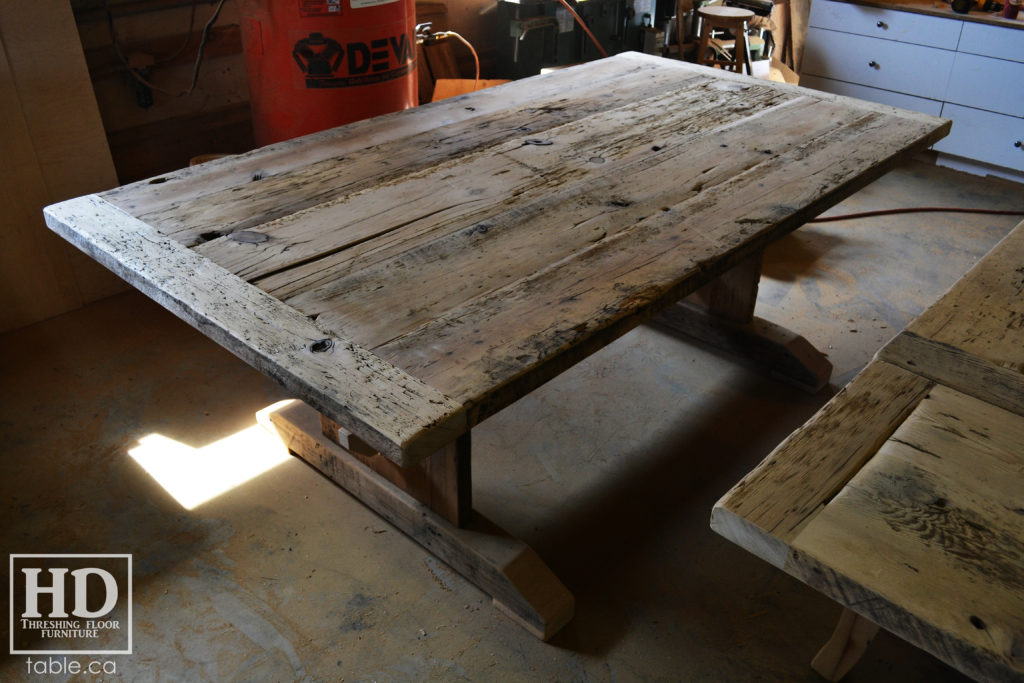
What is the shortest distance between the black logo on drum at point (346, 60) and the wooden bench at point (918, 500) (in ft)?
5.56

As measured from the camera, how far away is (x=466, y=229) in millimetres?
1457

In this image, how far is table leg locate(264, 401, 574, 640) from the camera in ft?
4.92

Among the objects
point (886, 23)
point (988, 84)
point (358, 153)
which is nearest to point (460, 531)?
point (358, 153)

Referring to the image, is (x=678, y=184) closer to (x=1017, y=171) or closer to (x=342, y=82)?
(x=342, y=82)

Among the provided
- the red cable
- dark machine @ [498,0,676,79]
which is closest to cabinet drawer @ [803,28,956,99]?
dark machine @ [498,0,676,79]

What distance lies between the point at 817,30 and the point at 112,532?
11.7 ft

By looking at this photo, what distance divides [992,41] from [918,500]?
3143mm

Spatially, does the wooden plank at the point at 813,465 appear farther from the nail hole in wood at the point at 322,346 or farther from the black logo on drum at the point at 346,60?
the black logo on drum at the point at 346,60

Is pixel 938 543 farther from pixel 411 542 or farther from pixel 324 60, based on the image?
pixel 324 60

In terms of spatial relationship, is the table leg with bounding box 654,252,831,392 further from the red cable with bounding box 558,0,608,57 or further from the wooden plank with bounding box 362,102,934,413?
the red cable with bounding box 558,0,608,57

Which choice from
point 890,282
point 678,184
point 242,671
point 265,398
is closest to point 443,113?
point 678,184

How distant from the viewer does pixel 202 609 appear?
61.6 inches

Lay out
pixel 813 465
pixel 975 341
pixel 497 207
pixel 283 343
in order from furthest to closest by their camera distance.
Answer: pixel 497 207, pixel 975 341, pixel 283 343, pixel 813 465

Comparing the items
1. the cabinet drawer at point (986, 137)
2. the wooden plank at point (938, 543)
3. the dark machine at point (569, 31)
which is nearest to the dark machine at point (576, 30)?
the dark machine at point (569, 31)
